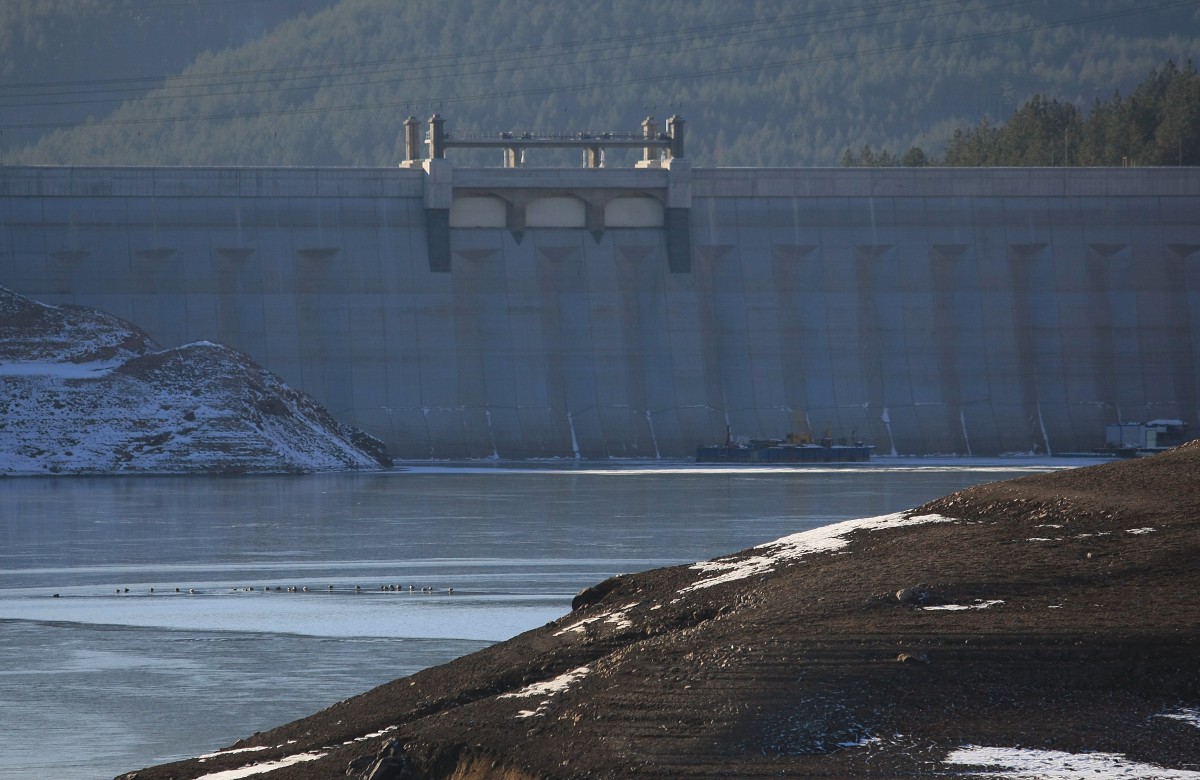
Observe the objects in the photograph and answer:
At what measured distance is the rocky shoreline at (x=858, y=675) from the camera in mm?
9766

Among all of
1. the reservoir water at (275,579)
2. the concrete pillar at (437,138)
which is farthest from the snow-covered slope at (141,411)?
the concrete pillar at (437,138)

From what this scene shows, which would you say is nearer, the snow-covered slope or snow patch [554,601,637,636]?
snow patch [554,601,637,636]

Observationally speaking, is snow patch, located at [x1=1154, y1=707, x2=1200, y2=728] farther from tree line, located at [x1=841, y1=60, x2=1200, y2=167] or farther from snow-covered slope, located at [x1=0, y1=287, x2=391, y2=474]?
tree line, located at [x1=841, y1=60, x2=1200, y2=167]

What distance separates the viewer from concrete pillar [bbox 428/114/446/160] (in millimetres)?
74875

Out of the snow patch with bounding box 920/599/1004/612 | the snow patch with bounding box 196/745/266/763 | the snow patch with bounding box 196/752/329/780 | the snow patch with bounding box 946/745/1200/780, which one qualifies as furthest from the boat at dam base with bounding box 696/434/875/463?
the snow patch with bounding box 946/745/1200/780

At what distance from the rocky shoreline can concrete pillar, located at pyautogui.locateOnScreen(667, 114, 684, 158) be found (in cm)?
6501

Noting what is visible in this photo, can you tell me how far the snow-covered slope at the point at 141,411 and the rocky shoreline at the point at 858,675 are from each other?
44.8 metres

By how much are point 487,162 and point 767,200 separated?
104278 millimetres

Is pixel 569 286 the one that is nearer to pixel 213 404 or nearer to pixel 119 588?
pixel 213 404

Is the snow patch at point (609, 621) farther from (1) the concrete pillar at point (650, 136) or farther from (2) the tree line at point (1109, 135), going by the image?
(2) the tree line at point (1109, 135)

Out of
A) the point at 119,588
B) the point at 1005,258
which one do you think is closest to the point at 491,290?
the point at 1005,258

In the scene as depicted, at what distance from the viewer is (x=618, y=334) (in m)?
74.6

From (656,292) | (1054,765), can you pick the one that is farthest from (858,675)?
(656,292)

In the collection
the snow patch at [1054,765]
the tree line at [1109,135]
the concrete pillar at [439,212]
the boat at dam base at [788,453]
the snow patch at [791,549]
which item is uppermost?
the tree line at [1109,135]
